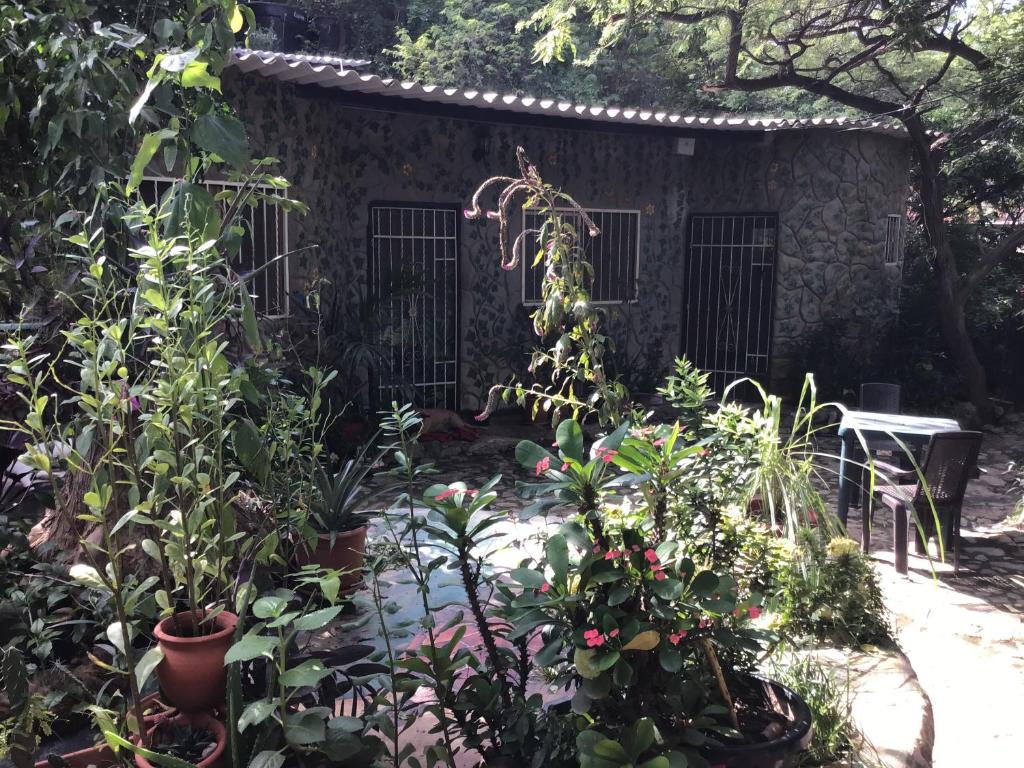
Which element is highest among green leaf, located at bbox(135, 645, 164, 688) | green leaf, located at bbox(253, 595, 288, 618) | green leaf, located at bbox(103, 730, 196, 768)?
green leaf, located at bbox(253, 595, 288, 618)

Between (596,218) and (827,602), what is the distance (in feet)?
20.7

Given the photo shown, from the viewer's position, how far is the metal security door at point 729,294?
927 centimetres

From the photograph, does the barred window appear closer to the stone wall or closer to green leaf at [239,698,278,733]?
the stone wall

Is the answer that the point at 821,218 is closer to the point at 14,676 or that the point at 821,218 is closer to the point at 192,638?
the point at 192,638

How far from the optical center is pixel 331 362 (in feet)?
21.6

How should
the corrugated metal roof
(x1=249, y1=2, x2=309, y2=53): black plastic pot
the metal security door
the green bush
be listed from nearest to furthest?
1. the green bush
2. the corrugated metal roof
3. the metal security door
4. (x1=249, y1=2, x2=309, y2=53): black plastic pot

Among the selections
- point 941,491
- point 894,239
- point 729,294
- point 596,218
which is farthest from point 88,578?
point 894,239

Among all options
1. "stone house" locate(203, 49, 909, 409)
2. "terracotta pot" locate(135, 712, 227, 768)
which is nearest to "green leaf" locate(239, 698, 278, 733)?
"terracotta pot" locate(135, 712, 227, 768)

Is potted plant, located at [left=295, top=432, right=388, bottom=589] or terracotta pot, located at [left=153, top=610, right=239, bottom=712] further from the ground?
terracotta pot, located at [left=153, top=610, right=239, bottom=712]

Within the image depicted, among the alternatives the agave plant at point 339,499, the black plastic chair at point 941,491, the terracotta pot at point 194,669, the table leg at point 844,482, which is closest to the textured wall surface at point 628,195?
the agave plant at point 339,499

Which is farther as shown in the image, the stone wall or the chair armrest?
the stone wall

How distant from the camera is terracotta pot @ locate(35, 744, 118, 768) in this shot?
1.90 m

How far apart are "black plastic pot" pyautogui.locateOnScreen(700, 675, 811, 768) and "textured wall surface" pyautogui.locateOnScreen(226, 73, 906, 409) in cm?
532

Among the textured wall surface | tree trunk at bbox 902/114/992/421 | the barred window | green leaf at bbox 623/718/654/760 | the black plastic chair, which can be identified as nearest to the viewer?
green leaf at bbox 623/718/654/760
